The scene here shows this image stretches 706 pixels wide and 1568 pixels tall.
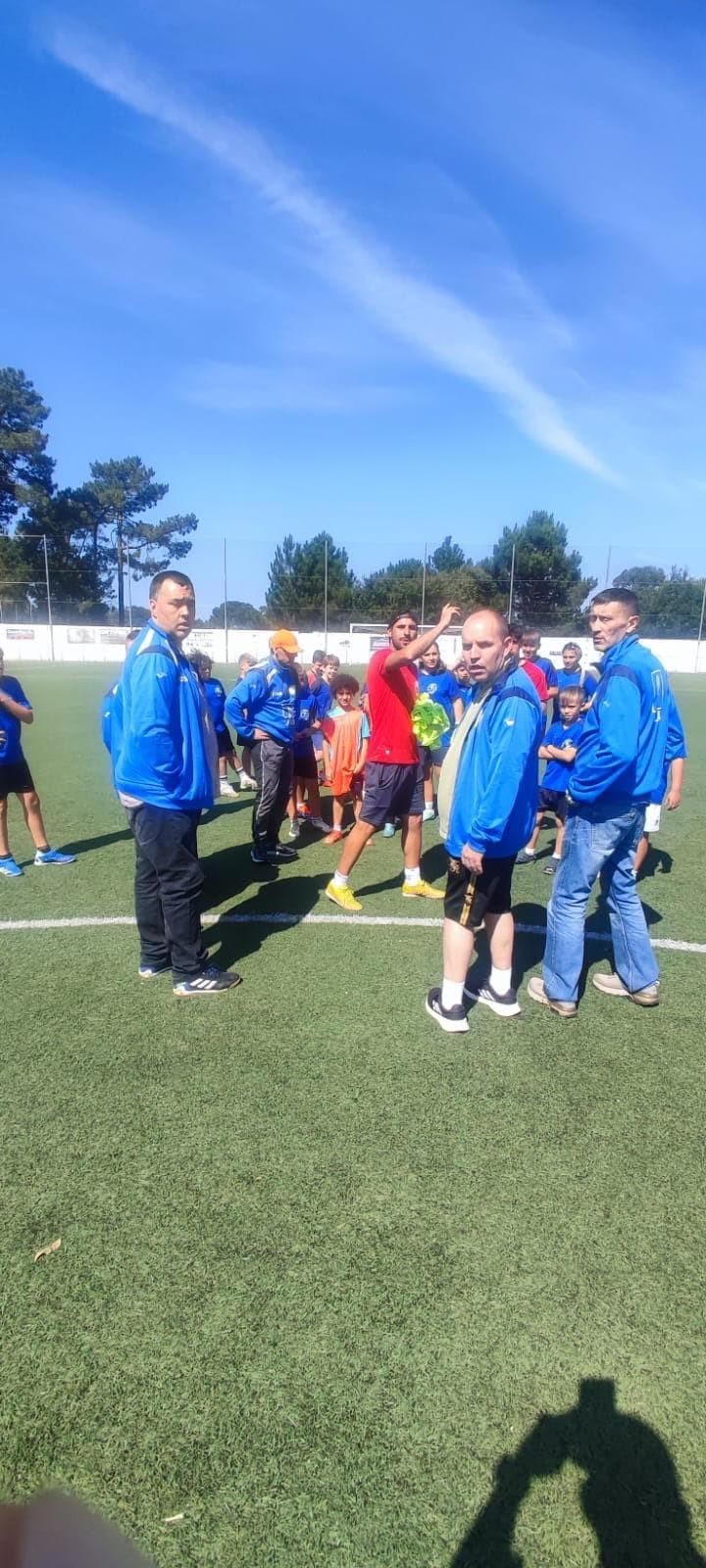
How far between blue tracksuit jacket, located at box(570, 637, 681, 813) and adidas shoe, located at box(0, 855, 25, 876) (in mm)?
4640

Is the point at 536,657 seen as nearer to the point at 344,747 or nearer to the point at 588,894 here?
the point at 344,747

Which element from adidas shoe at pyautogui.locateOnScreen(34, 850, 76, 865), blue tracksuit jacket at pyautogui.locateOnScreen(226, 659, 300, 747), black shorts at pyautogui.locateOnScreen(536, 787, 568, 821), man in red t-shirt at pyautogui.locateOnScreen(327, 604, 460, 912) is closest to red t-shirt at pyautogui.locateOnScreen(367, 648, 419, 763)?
man in red t-shirt at pyautogui.locateOnScreen(327, 604, 460, 912)

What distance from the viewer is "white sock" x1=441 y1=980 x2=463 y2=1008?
379 centimetres

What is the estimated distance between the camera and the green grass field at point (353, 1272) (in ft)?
5.72

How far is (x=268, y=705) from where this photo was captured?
668 centimetres

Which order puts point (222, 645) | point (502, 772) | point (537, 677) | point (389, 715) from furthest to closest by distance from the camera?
1. point (222, 645)
2. point (537, 677)
3. point (389, 715)
4. point (502, 772)

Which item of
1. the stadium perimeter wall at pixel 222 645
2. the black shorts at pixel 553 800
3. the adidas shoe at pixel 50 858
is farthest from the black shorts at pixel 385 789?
the stadium perimeter wall at pixel 222 645

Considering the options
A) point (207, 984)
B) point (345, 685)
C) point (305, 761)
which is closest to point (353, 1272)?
point (207, 984)

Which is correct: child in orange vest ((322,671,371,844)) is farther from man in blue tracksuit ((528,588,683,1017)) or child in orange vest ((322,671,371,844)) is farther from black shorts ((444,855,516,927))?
black shorts ((444,855,516,927))

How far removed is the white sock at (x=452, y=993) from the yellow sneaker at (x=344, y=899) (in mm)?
1776

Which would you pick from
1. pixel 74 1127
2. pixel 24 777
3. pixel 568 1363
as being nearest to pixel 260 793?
pixel 24 777

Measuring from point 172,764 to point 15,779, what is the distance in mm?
3071

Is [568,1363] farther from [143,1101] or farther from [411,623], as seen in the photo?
[411,623]

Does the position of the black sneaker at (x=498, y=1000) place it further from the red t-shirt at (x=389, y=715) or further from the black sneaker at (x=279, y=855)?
the black sneaker at (x=279, y=855)
